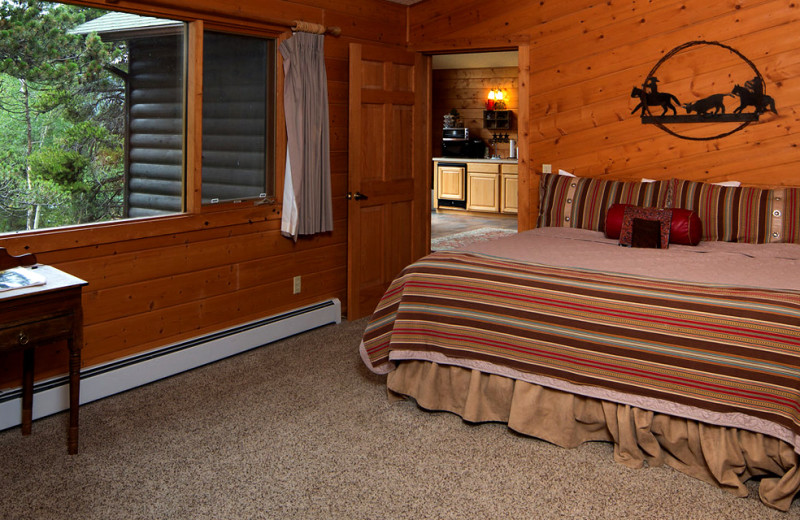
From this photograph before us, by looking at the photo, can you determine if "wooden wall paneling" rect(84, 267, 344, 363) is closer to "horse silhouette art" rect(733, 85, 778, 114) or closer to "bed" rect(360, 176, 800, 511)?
"bed" rect(360, 176, 800, 511)

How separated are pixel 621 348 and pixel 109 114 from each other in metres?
2.79

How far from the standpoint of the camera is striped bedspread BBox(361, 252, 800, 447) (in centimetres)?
277

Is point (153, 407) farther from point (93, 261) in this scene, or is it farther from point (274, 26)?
point (274, 26)

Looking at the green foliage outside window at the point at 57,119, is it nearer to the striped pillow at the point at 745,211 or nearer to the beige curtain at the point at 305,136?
the beige curtain at the point at 305,136

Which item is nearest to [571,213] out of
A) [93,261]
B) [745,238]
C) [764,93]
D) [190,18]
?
[745,238]

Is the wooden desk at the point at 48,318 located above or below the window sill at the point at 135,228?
below

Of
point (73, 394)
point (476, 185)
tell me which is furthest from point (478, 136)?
point (73, 394)

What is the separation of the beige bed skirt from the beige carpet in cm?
6

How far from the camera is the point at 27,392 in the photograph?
3.31 metres

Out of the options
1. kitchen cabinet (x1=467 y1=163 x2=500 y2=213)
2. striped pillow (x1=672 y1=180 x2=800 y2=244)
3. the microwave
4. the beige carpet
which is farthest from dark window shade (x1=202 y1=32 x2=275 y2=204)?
the microwave

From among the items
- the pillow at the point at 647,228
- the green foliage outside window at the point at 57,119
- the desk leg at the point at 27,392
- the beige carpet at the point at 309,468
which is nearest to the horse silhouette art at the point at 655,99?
the pillow at the point at 647,228

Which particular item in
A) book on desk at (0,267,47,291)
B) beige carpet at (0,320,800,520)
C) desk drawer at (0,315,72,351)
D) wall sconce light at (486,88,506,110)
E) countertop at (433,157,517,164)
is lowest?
beige carpet at (0,320,800,520)

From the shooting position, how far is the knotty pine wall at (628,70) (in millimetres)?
4453

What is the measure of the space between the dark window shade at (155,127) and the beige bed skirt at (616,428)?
1.66 m
